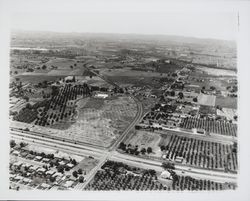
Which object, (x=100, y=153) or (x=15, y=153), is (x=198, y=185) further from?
(x=15, y=153)

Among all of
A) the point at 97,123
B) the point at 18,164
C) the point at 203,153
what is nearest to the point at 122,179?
the point at 97,123

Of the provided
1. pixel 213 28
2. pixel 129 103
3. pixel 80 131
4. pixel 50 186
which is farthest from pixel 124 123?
pixel 213 28

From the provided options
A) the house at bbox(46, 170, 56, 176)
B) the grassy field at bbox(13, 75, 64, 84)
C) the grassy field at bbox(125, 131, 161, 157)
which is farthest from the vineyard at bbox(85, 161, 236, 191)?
the grassy field at bbox(13, 75, 64, 84)

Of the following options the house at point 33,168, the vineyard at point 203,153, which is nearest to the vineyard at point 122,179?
the vineyard at point 203,153

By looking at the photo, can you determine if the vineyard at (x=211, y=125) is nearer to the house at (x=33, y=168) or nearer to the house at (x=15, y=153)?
the house at (x=33, y=168)

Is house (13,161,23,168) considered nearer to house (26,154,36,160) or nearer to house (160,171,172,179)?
house (26,154,36,160)

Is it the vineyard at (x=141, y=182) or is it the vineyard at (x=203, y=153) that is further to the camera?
the vineyard at (x=203, y=153)
